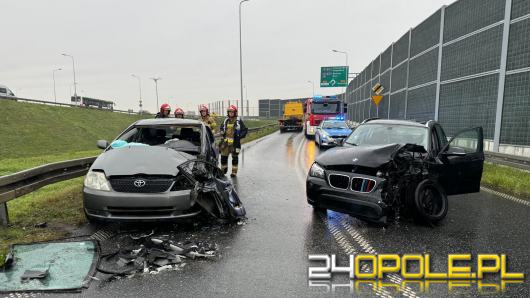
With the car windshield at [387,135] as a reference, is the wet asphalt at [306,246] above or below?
below

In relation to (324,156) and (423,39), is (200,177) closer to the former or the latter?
(324,156)

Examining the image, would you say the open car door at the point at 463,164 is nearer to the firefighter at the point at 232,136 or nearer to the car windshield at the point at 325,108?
the firefighter at the point at 232,136

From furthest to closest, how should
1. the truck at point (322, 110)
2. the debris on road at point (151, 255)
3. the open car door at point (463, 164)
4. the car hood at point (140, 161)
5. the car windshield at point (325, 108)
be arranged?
1. the car windshield at point (325, 108)
2. the truck at point (322, 110)
3. the open car door at point (463, 164)
4. the car hood at point (140, 161)
5. the debris on road at point (151, 255)

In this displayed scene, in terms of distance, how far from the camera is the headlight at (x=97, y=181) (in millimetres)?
4372

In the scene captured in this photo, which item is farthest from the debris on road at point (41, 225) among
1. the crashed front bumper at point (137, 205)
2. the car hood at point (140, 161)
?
the car hood at point (140, 161)

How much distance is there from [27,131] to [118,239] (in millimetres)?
29303

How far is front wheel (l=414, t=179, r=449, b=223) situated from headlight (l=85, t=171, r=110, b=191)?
13.9ft

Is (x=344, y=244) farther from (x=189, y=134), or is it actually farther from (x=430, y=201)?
(x=189, y=134)

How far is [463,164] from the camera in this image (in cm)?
594

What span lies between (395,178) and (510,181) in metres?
5.16

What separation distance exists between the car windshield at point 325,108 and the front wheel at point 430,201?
20132 mm

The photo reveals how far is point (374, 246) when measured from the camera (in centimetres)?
425

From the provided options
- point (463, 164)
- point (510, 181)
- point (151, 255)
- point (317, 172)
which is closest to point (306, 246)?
point (317, 172)

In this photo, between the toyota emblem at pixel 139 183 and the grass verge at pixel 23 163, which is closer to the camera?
the toyota emblem at pixel 139 183
